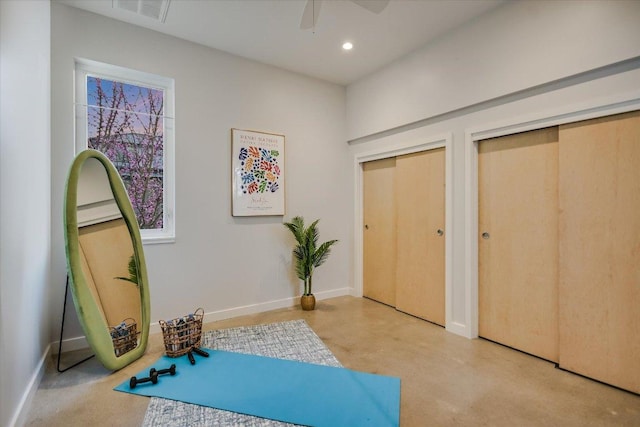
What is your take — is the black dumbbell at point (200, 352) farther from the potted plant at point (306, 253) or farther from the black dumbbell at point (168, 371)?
the potted plant at point (306, 253)

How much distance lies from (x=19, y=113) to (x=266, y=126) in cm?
220

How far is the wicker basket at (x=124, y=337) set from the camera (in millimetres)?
2385

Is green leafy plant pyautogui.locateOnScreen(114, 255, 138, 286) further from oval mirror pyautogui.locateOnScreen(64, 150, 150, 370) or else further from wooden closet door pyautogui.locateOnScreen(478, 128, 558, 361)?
wooden closet door pyautogui.locateOnScreen(478, 128, 558, 361)

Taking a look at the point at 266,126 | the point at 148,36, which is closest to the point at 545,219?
the point at 266,126

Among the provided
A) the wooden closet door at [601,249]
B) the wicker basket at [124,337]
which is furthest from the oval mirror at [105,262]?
the wooden closet door at [601,249]

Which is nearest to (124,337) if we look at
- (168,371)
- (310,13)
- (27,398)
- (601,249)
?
(168,371)

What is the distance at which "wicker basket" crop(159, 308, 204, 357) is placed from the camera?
8.11 feet

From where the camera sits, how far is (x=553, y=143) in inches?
95.0

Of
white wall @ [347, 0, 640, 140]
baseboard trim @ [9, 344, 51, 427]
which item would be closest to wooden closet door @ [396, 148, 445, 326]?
white wall @ [347, 0, 640, 140]

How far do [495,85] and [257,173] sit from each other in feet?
8.12

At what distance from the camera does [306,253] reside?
3.68 metres

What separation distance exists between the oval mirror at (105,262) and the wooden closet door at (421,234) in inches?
105

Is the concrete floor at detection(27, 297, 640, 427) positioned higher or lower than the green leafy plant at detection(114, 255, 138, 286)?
lower

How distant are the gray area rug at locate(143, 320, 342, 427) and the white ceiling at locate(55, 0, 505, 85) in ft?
9.43
